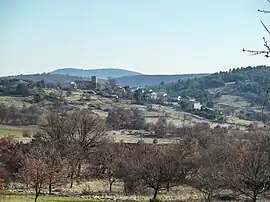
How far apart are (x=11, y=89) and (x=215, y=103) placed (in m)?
78.5

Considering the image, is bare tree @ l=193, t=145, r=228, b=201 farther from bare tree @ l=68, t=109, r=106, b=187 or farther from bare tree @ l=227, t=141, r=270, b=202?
bare tree @ l=68, t=109, r=106, b=187

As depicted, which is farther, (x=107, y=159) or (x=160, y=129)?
(x=160, y=129)

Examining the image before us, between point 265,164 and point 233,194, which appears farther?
point 233,194

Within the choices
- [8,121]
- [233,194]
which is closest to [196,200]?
[233,194]

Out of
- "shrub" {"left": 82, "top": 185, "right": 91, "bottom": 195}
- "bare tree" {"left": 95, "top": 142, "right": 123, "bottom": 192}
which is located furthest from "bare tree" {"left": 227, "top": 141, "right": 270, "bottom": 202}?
"bare tree" {"left": 95, "top": 142, "right": 123, "bottom": 192}

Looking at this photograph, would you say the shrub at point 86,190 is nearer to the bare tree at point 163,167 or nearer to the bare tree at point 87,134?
the bare tree at point 163,167

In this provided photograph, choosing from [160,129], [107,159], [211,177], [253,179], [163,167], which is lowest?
[160,129]

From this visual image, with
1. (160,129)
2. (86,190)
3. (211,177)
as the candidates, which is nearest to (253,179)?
(211,177)

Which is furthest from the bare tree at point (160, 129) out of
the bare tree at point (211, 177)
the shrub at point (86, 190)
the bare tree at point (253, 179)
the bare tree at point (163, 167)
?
the bare tree at point (253, 179)

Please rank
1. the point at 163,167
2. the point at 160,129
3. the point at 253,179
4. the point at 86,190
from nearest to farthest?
the point at 253,179
the point at 163,167
the point at 86,190
the point at 160,129

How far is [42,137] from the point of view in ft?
196

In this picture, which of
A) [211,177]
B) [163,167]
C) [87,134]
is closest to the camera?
[211,177]

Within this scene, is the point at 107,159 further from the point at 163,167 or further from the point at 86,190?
the point at 163,167

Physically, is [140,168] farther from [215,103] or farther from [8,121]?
[215,103]
